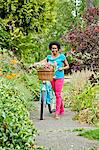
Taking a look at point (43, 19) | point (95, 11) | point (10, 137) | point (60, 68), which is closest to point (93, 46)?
point (95, 11)

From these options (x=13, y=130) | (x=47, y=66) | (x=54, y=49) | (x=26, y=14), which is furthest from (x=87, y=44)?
(x=13, y=130)

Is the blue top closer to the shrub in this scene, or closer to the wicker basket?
the wicker basket

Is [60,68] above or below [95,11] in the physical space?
below

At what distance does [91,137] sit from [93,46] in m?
10.5

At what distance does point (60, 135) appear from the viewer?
7.49 meters

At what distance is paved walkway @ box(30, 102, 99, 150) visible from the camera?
6742 millimetres

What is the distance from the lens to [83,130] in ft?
26.3

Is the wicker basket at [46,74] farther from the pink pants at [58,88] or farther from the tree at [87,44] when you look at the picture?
the tree at [87,44]

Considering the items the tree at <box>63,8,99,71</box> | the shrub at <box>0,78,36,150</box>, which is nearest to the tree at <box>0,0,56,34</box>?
the tree at <box>63,8,99,71</box>

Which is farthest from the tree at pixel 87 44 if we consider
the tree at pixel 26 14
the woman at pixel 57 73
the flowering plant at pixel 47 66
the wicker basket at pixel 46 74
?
the wicker basket at pixel 46 74

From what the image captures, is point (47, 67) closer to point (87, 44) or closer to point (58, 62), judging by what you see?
point (58, 62)

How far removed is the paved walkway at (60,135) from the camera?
6742 mm

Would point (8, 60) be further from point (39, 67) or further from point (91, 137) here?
point (91, 137)

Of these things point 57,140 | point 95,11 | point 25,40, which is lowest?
point 57,140
